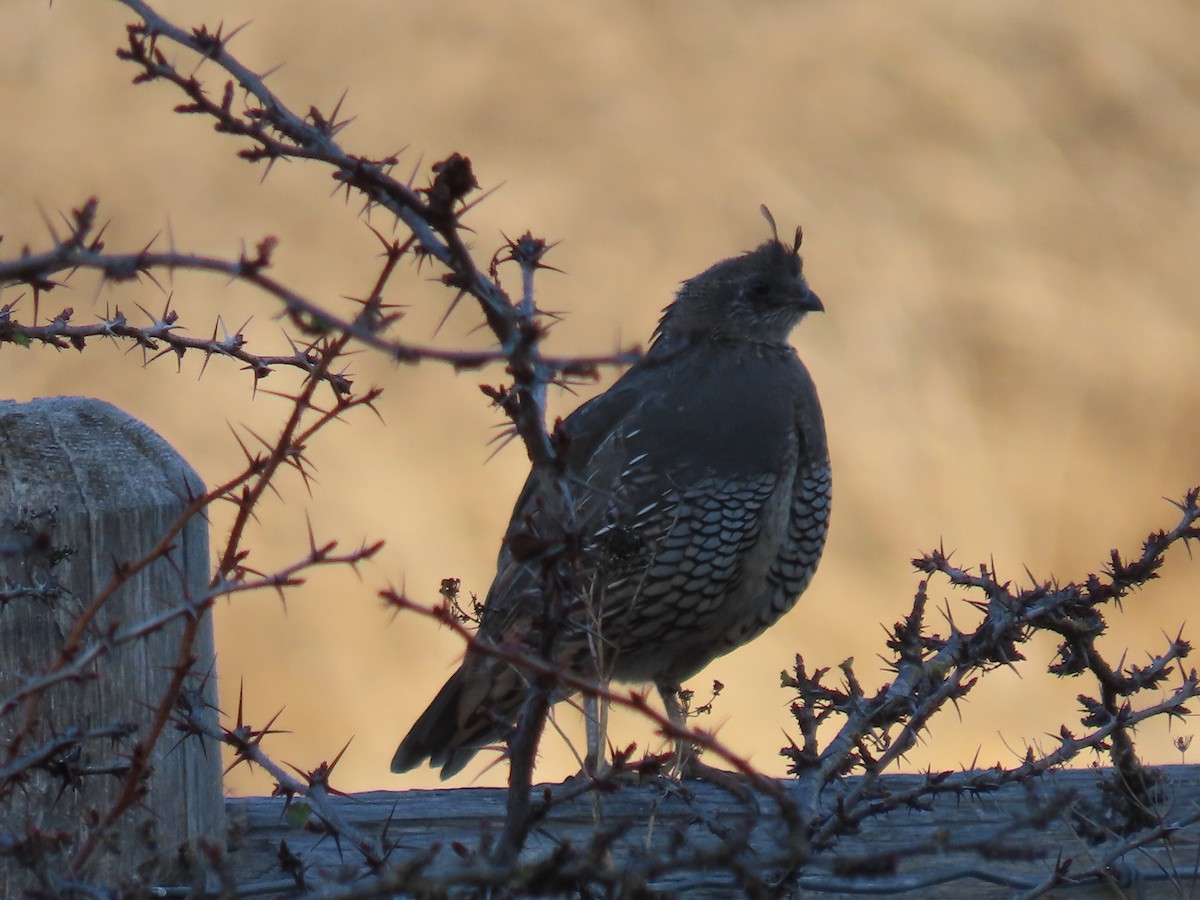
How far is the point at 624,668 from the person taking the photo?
4309mm

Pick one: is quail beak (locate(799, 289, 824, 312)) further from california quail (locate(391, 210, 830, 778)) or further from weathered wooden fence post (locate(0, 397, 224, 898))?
weathered wooden fence post (locate(0, 397, 224, 898))

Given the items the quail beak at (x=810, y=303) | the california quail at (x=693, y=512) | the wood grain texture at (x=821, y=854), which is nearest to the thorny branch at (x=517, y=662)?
the wood grain texture at (x=821, y=854)

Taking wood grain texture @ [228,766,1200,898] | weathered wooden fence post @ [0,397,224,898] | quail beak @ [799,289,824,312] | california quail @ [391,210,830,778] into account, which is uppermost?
quail beak @ [799,289,824,312]

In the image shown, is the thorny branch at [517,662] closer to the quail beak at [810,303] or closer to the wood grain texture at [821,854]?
the wood grain texture at [821,854]

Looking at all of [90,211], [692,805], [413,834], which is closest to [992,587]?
[692,805]

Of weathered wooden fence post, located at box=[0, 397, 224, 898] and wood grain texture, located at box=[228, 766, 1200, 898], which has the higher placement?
weathered wooden fence post, located at box=[0, 397, 224, 898]

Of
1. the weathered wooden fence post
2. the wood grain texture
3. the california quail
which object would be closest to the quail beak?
the california quail

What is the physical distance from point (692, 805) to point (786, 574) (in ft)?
5.67

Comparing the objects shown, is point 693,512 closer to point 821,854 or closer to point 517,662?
→ point 821,854

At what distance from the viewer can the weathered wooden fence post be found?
2242 millimetres

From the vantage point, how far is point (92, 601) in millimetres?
2232

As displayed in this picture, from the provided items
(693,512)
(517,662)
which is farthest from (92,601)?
(693,512)

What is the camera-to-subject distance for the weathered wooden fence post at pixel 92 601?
2242mm

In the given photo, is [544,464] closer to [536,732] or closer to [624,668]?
[536,732]
